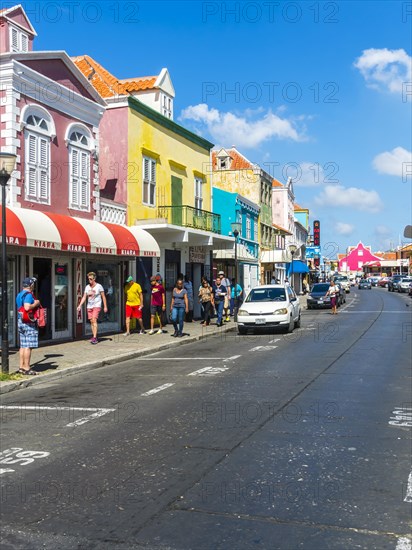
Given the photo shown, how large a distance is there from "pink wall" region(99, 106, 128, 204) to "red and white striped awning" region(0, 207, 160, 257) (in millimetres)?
2022

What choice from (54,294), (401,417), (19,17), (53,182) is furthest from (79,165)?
(401,417)

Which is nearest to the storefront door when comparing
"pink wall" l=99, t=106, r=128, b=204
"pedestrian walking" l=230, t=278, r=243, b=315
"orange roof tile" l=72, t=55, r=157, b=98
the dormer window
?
"pink wall" l=99, t=106, r=128, b=204

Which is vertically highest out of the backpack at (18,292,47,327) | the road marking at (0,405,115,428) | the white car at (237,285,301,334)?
the backpack at (18,292,47,327)

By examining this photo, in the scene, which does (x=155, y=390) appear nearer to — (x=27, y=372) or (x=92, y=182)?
(x=27, y=372)

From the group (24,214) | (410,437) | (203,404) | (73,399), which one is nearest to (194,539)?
(410,437)

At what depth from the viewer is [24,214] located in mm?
13836

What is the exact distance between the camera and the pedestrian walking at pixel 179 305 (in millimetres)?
17828

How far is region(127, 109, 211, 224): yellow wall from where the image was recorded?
21.1m

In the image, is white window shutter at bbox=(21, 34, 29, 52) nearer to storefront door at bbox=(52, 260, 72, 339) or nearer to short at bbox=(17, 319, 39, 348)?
storefront door at bbox=(52, 260, 72, 339)

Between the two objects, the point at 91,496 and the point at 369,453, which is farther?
the point at 369,453

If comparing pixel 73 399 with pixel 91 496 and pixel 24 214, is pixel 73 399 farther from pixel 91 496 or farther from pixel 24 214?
pixel 24 214

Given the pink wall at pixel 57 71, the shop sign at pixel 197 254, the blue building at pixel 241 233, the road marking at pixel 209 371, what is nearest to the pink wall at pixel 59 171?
the pink wall at pixel 57 71

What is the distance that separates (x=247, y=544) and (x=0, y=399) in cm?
640

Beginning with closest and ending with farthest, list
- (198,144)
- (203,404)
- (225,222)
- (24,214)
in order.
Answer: (203,404)
(24,214)
(198,144)
(225,222)
